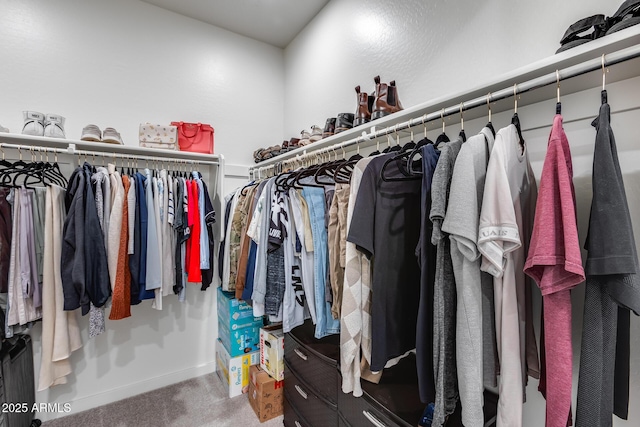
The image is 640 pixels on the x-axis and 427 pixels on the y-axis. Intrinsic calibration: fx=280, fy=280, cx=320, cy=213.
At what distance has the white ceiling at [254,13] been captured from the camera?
2.39m

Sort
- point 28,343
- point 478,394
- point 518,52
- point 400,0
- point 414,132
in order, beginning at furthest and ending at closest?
point 28,343
point 400,0
point 414,132
point 518,52
point 478,394

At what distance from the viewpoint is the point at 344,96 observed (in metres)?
2.18

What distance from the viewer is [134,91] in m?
2.33

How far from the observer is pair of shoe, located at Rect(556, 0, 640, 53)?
2.37 feet

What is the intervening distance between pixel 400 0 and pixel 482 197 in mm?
1516

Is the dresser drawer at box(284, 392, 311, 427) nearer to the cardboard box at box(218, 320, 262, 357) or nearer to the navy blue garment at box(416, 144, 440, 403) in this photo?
the cardboard box at box(218, 320, 262, 357)

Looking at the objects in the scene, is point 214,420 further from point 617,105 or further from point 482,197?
point 617,105

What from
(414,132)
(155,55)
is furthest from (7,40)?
(414,132)

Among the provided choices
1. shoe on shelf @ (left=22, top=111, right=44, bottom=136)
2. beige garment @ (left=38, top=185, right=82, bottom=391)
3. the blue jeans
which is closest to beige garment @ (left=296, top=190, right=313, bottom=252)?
the blue jeans

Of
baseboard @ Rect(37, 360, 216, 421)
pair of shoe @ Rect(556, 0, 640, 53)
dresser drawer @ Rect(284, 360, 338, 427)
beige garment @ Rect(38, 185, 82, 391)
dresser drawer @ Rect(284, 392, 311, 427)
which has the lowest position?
baseboard @ Rect(37, 360, 216, 421)

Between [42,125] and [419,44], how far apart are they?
240 centimetres

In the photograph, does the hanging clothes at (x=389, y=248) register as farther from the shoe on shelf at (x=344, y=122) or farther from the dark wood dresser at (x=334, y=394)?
the shoe on shelf at (x=344, y=122)

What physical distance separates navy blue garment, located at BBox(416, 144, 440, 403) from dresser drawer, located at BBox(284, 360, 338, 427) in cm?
78

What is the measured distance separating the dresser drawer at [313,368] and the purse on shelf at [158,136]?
1.74m
